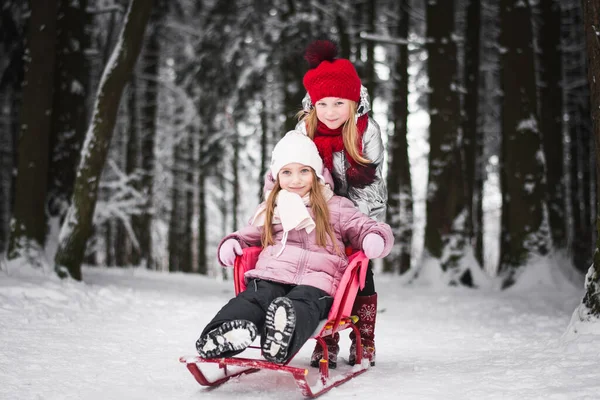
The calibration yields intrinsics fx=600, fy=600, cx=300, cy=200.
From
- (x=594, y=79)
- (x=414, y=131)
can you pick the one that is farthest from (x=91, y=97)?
(x=594, y=79)

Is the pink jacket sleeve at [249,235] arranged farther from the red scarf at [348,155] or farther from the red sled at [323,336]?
the red scarf at [348,155]

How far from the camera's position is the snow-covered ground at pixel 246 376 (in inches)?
123

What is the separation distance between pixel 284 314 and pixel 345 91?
170cm

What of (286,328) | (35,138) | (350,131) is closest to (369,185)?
(350,131)

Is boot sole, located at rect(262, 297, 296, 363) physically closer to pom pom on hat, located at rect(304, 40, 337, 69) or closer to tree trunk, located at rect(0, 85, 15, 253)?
pom pom on hat, located at rect(304, 40, 337, 69)

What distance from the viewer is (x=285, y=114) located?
42.8 feet

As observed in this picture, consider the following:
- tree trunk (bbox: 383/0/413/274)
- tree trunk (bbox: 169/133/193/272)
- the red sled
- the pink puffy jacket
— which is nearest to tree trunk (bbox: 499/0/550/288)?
tree trunk (bbox: 383/0/413/274)

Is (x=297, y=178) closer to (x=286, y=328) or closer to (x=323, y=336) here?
(x=323, y=336)

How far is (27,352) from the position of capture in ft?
12.9

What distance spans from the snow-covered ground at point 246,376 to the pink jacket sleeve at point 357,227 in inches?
32.1

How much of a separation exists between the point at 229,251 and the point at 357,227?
2.58 feet

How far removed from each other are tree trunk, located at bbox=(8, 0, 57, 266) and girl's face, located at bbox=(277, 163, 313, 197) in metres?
4.80

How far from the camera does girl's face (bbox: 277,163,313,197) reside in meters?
3.68

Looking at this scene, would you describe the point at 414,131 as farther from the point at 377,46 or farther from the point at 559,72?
the point at 559,72
